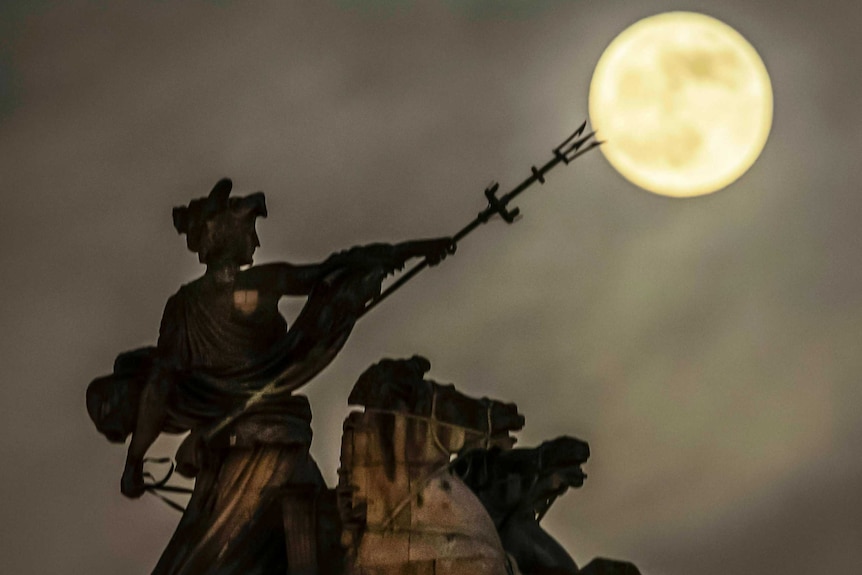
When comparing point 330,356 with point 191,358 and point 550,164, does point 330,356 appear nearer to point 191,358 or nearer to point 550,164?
point 191,358

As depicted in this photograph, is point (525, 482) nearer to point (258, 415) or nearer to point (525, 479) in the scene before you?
point (525, 479)

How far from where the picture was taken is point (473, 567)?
1416 cm

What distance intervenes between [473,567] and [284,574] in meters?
1.84

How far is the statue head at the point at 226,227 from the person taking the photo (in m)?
16.5

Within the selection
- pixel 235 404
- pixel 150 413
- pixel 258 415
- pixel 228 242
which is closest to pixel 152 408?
pixel 150 413

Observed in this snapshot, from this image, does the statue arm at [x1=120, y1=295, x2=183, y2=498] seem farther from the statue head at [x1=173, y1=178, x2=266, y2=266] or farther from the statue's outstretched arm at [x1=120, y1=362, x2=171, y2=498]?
the statue head at [x1=173, y1=178, x2=266, y2=266]

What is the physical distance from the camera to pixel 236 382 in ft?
52.6

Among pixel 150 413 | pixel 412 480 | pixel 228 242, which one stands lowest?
pixel 412 480

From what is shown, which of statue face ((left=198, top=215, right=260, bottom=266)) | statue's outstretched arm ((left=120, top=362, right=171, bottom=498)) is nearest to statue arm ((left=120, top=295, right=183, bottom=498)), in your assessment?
statue's outstretched arm ((left=120, top=362, right=171, bottom=498))

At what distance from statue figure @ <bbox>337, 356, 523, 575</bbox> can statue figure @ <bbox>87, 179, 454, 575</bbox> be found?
1354 millimetres

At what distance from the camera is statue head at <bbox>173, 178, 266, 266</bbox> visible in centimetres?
1648

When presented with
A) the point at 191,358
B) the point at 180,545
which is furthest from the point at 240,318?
the point at 180,545

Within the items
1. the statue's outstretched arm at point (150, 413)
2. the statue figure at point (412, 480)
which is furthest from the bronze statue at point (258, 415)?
the statue figure at point (412, 480)

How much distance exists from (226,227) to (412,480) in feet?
9.63
